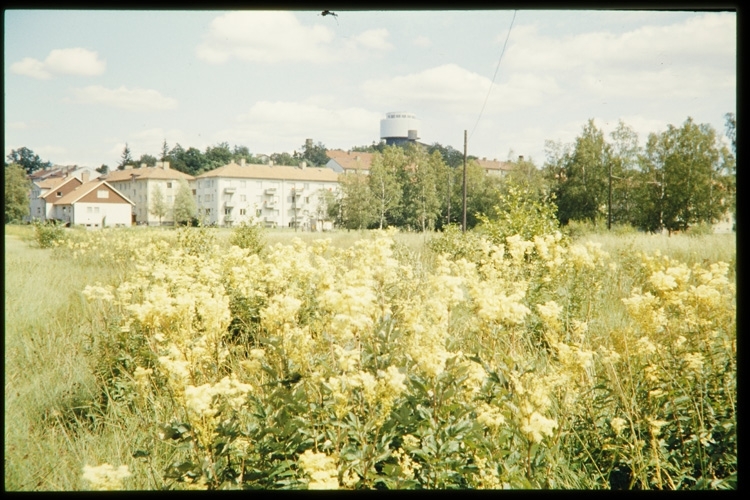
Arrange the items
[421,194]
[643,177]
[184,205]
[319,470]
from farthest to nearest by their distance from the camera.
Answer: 1. [643,177]
2. [421,194]
3. [184,205]
4. [319,470]

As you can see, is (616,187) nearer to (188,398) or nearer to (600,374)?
(600,374)

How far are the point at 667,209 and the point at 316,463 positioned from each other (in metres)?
12.3

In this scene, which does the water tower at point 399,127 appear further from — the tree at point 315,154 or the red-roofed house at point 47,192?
the red-roofed house at point 47,192

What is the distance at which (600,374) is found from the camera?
2764 millimetres

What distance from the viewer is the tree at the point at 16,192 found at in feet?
9.53

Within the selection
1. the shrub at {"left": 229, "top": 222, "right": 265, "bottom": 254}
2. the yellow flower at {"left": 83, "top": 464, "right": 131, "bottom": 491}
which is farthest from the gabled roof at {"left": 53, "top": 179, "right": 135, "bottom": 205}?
the yellow flower at {"left": 83, "top": 464, "right": 131, "bottom": 491}

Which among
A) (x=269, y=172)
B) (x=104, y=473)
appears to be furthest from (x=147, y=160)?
(x=104, y=473)

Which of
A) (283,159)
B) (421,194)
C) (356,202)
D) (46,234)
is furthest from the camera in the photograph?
(421,194)

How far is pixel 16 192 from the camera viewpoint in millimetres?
3117

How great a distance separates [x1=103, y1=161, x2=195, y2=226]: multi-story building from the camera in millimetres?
4570

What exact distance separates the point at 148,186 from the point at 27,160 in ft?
7.07

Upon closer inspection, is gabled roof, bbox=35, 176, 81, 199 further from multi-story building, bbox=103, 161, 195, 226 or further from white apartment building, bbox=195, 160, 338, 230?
white apartment building, bbox=195, 160, 338, 230

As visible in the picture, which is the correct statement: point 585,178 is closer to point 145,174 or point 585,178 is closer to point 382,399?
point 145,174

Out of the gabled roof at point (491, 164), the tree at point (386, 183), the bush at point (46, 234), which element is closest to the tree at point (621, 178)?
the gabled roof at point (491, 164)
